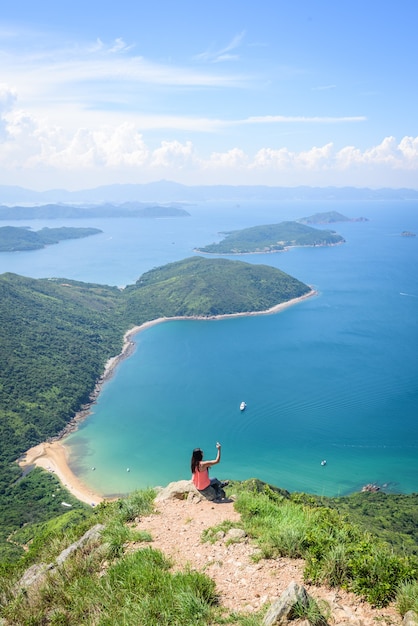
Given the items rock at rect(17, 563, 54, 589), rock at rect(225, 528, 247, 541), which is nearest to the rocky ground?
rock at rect(225, 528, 247, 541)

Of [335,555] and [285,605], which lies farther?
[335,555]

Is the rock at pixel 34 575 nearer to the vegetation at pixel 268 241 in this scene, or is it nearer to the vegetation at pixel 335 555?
the vegetation at pixel 335 555

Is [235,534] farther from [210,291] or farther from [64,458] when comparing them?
[210,291]

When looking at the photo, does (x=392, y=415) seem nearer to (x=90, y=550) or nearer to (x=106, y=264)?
(x=90, y=550)

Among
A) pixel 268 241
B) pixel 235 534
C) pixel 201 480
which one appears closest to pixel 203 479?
pixel 201 480

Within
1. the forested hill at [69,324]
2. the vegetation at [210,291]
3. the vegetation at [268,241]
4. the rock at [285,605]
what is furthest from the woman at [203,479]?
the vegetation at [268,241]

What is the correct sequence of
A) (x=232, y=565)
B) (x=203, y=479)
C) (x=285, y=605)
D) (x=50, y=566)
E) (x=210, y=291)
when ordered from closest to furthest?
1. (x=285, y=605)
2. (x=232, y=565)
3. (x=50, y=566)
4. (x=203, y=479)
5. (x=210, y=291)

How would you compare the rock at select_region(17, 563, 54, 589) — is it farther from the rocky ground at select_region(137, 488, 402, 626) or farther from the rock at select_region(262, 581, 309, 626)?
the rock at select_region(262, 581, 309, 626)

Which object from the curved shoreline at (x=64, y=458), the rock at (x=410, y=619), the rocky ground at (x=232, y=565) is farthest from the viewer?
the curved shoreline at (x=64, y=458)
